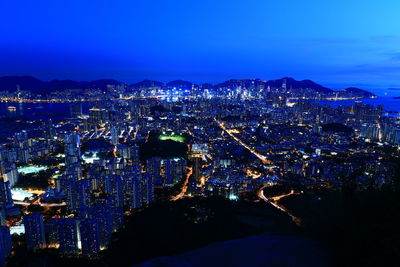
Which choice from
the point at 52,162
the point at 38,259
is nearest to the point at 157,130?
the point at 52,162

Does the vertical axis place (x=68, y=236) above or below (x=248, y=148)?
below

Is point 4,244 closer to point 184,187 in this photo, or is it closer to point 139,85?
point 184,187

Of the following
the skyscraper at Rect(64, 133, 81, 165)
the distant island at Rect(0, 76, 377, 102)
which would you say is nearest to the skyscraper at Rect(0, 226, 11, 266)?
the skyscraper at Rect(64, 133, 81, 165)

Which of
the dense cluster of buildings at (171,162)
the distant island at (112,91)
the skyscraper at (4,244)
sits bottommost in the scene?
the skyscraper at (4,244)

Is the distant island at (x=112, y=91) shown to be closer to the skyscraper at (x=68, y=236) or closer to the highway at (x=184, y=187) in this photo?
the highway at (x=184, y=187)

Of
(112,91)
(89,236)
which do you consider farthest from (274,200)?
(112,91)

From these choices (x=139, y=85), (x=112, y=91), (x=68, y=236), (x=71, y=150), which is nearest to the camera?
(x=68, y=236)

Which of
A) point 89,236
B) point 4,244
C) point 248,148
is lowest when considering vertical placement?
point 4,244

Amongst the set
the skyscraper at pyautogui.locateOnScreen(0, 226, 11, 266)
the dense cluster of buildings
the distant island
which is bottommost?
the skyscraper at pyautogui.locateOnScreen(0, 226, 11, 266)

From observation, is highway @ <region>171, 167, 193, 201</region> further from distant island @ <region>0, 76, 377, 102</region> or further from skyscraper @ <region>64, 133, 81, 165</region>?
distant island @ <region>0, 76, 377, 102</region>

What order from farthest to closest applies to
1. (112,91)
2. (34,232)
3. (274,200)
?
(112,91) < (274,200) < (34,232)

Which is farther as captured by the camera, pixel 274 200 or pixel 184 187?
pixel 184 187

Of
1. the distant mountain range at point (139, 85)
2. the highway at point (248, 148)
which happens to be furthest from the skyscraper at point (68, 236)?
the distant mountain range at point (139, 85)
